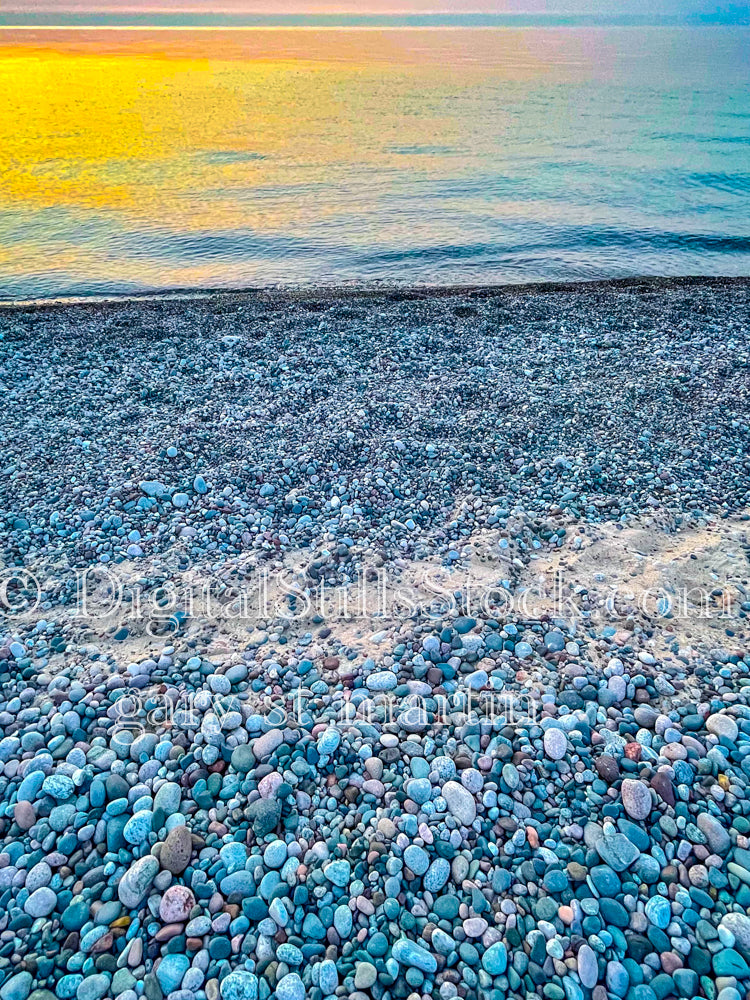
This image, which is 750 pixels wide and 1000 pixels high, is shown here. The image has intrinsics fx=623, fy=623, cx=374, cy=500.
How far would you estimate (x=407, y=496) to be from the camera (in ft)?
21.0

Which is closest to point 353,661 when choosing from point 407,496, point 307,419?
point 407,496

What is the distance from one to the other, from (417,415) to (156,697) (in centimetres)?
473

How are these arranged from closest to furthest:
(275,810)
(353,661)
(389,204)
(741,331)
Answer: (275,810) → (353,661) → (741,331) → (389,204)

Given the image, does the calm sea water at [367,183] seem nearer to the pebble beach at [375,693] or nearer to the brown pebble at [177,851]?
the pebble beach at [375,693]

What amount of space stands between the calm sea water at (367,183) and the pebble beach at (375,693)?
8.18m

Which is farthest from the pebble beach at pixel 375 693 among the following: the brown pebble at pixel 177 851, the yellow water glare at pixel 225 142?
the yellow water glare at pixel 225 142

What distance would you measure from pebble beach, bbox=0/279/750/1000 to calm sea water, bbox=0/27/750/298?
8180 millimetres

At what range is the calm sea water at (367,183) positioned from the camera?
50.8 feet

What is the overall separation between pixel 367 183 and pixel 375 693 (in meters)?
21.8

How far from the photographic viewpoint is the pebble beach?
3.02 m

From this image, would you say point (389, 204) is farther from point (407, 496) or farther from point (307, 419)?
point (407, 496)

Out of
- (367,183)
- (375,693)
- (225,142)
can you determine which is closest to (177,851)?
(375,693)

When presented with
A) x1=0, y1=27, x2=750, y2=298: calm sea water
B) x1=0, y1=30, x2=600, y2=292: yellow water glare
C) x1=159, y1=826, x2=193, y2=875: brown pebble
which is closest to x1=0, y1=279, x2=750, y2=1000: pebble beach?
x1=159, y1=826, x2=193, y2=875: brown pebble

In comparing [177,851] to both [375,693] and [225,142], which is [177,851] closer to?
[375,693]
